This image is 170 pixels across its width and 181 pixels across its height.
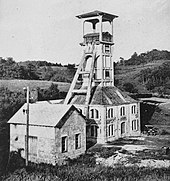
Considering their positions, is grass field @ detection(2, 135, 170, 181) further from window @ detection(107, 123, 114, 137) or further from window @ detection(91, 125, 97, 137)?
window @ detection(91, 125, 97, 137)

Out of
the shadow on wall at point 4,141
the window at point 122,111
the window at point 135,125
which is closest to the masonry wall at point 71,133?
the shadow on wall at point 4,141

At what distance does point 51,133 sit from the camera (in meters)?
16.4

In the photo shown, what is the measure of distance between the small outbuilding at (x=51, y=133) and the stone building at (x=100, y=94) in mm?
3860

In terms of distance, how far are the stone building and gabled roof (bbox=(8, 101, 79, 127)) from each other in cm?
496

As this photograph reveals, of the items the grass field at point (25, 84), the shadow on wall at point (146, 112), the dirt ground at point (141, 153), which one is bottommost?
the dirt ground at point (141, 153)

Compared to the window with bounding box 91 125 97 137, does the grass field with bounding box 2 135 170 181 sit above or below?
below

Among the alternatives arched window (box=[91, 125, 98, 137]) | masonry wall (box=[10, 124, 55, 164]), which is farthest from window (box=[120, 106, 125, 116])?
masonry wall (box=[10, 124, 55, 164])

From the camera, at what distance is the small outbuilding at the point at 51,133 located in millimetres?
16391

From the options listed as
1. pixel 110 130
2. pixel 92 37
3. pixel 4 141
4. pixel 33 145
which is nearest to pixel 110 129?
pixel 110 130

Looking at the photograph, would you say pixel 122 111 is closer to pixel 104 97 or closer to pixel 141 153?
pixel 104 97

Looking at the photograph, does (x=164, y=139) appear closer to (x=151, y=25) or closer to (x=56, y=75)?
(x=151, y=25)

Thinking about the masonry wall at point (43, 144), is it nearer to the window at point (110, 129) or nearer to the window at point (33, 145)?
the window at point (33, 145)

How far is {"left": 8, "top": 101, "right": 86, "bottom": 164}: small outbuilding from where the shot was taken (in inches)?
645

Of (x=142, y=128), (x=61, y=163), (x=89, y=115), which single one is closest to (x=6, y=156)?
(x=61, y=163)
